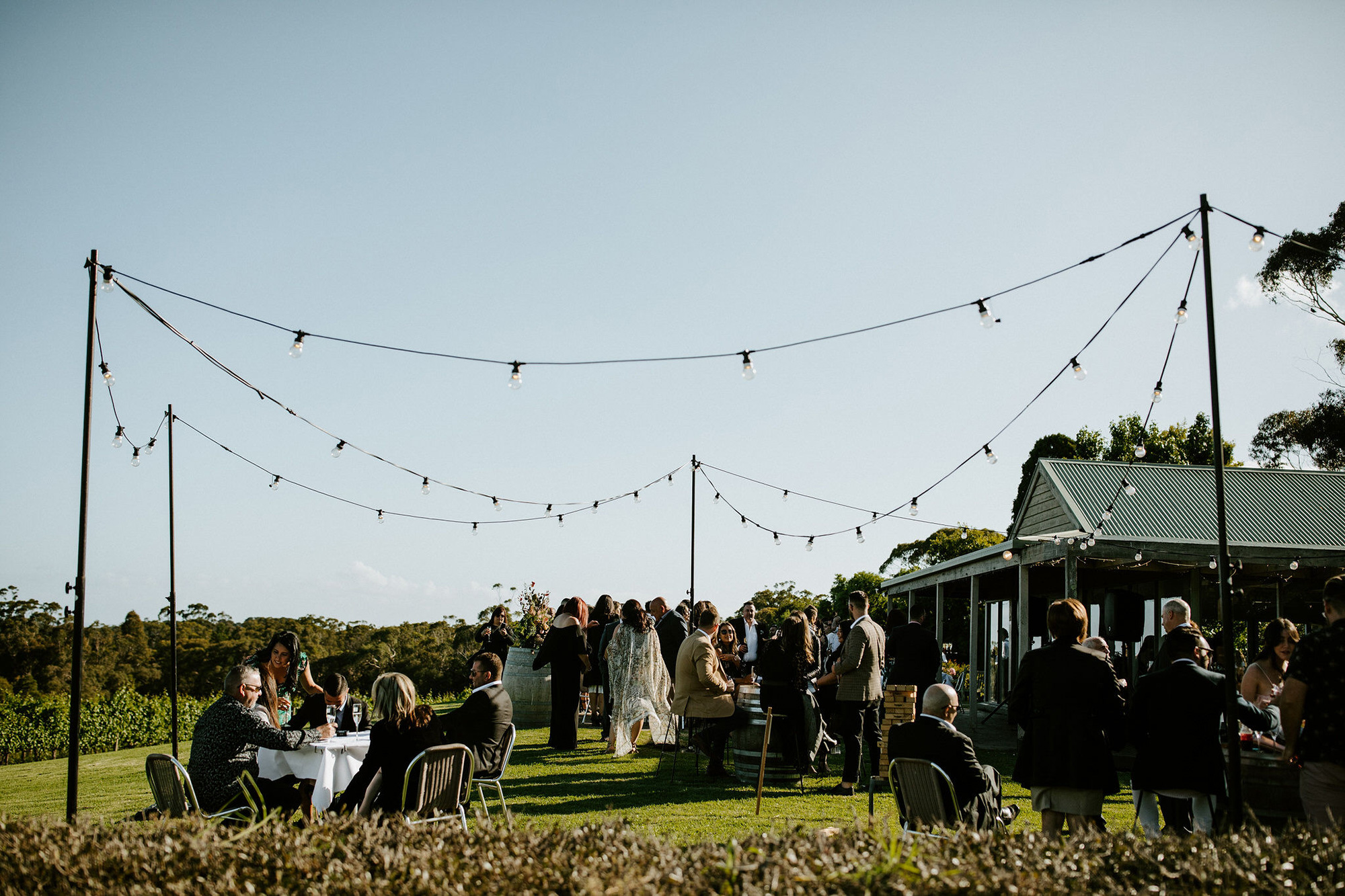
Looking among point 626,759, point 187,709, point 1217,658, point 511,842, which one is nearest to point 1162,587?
point 1217,658

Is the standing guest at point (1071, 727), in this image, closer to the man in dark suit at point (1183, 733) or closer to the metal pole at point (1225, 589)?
the man in dark suit at point (1183, 733)

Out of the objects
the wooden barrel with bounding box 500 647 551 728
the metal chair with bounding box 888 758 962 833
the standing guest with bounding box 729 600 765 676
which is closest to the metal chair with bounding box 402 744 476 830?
the metal chair with bounding box 888 758 962 833

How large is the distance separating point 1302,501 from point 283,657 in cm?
1383

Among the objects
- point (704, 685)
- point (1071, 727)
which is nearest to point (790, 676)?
point (704, 685)

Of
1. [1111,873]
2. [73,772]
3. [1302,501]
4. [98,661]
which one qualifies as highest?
[1302,501]

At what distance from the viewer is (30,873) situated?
2.80 metres

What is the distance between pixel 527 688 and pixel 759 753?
498 cm

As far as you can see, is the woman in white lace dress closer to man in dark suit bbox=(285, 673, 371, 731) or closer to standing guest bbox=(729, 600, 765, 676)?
standing guest bbox=(729, 600, 765, 676)

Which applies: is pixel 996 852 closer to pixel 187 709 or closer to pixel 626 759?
pixel 626 759

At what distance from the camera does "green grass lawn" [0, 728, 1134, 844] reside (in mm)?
6148

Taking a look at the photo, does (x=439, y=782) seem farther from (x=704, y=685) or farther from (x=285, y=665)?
(x=704, y=685)

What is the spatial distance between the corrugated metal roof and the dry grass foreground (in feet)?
29.6

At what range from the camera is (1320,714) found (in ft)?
13.6

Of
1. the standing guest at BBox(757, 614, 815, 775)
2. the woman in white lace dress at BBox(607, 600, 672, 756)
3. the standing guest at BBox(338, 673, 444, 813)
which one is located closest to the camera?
the standing guest at BBox(338, 673, 444, 813)
